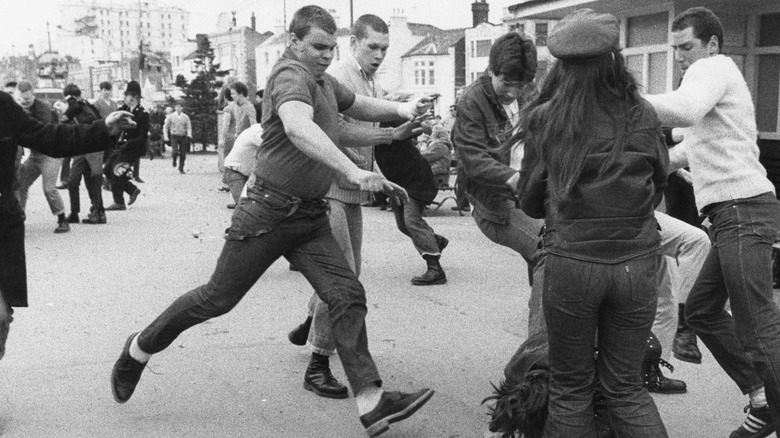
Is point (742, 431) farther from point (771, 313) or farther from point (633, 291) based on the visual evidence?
point (633, 291)

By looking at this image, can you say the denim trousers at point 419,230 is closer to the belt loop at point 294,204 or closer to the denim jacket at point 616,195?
the belt loop at point 294,204

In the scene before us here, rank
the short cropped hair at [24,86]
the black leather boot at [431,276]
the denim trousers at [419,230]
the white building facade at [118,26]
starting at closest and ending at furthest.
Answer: the black leather boot at [431,276]
the denim trousers at [419,230]
the short cropped hair at [24,86]
the white building facade at [118,26]

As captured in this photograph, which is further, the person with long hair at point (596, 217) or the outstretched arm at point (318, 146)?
the outstretched arm at point (318, 146)

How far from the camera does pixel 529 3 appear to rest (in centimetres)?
1195

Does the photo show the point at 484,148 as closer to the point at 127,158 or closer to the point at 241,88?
the point at 127,158

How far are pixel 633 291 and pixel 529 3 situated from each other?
30.8 feet

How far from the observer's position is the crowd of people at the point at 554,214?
3.12 metres

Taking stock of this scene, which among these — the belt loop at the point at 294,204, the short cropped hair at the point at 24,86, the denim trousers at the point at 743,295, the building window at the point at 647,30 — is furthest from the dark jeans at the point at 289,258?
the short cropped hair at the point at 24,86

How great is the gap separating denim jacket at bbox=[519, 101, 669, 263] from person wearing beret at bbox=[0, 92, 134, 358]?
8.17 feet

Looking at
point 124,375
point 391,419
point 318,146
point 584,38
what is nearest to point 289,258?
point 318,146

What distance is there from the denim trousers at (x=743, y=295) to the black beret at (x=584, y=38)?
1425 millimetres

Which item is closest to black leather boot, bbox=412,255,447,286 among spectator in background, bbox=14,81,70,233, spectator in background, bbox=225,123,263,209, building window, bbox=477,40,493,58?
spectator in background, bbox=225,123,263,209

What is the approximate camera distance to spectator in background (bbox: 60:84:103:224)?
1235 cm

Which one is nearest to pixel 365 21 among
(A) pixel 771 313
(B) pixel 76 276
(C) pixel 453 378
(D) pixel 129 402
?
(C) pixel 453 378
